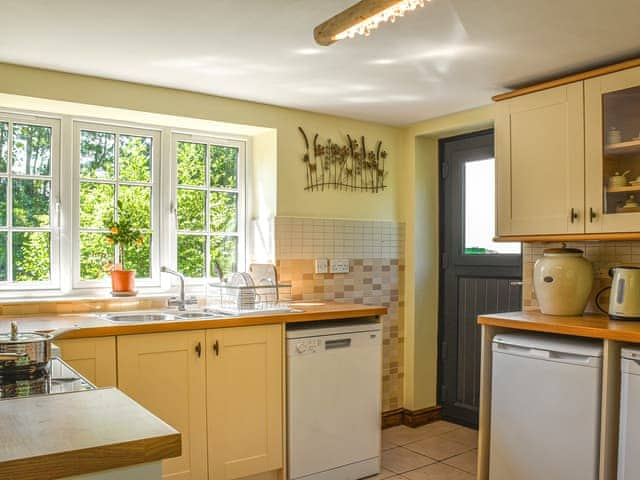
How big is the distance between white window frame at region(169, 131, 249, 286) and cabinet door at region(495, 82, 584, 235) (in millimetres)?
1603

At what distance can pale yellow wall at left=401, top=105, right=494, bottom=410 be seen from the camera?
4.09 metres

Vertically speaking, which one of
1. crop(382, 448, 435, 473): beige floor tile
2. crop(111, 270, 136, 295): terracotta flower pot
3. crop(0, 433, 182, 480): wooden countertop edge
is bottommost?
crop(382, 448, 435, 473): beige floor tile

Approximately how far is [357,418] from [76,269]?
1.75m

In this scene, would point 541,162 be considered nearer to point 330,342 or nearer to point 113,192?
point 330,342

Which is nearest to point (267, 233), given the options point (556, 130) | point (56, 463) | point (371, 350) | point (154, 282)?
point (154, 282)

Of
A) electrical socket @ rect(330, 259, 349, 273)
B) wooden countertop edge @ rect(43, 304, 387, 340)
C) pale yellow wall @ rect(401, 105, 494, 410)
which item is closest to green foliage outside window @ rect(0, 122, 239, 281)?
electrical socket @ rect(330, 259, 349, 273)

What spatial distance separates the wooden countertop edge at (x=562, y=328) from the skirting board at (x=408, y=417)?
1379 mm

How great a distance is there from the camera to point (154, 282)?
11.4ft

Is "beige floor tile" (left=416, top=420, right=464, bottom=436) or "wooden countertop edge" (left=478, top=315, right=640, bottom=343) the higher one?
"wooden countertop edge" (left=478, top=315, right=640, bottom=343)

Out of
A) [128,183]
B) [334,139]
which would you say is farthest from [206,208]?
[334,139]

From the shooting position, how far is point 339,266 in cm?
386

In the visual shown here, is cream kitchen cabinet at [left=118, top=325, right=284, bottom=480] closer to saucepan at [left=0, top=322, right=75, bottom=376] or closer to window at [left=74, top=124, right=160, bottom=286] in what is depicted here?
window at [left=74, top=124, right=160, bottom=286]

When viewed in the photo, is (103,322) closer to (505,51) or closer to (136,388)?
(136,388)

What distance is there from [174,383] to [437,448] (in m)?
1.81
